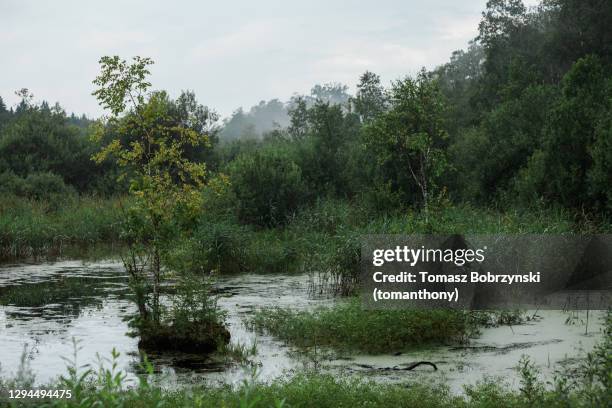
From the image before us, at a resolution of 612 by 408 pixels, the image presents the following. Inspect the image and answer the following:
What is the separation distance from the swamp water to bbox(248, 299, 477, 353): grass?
0.84 feet

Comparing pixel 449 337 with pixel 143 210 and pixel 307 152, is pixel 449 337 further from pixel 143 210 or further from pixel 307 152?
pixel 307 152

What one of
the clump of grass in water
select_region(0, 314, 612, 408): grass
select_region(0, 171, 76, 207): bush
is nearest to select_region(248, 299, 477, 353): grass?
select_region(0, 314, 612, 408): grass

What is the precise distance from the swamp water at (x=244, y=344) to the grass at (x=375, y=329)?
255mm

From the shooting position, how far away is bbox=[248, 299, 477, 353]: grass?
991 cm

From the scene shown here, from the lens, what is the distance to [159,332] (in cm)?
1027

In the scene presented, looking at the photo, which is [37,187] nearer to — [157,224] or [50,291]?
[50,291]

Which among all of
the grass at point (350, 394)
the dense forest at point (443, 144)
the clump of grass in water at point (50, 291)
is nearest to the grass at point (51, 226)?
the dense forest at point (443, 144)

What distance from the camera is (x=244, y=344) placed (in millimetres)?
10148

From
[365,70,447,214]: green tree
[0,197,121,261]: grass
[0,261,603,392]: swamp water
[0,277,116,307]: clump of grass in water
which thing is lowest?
[0,261,603,392]: swamp water

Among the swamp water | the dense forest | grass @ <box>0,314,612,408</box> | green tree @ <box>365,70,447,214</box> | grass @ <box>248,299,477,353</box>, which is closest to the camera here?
grass @ <box>0,314,612,408</box>

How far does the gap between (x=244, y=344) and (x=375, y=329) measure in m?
1.68

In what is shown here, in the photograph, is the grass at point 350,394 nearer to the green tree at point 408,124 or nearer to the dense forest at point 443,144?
the dense forest at point 443,144

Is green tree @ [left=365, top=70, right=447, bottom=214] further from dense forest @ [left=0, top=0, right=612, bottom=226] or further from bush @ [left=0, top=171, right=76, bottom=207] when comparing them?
bush @ [left=0, top=171, right=76, bottom=207]

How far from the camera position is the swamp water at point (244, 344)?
8.72 metres
